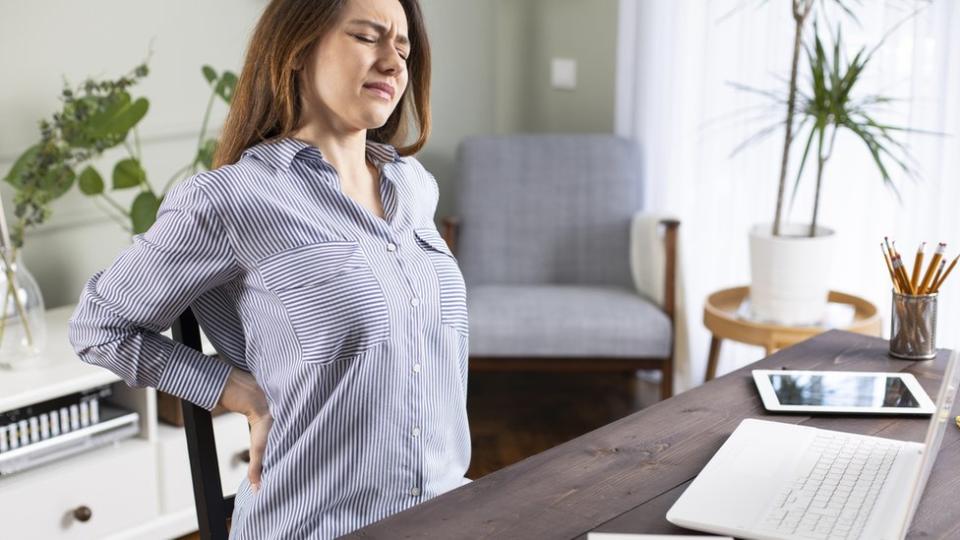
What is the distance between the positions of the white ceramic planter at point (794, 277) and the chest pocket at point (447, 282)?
1.58m

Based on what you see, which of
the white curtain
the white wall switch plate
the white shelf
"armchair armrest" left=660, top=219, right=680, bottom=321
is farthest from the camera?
the white wall switch plate

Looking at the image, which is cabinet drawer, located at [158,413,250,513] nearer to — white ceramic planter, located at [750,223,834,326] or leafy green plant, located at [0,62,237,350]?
leafy green plant, located at [0,62,237,350]

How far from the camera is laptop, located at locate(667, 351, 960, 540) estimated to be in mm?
1240

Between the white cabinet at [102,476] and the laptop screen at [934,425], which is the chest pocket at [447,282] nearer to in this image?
the laptop screen at [934,425]

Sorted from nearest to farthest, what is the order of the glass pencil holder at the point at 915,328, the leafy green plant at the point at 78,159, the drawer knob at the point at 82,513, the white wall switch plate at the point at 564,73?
the glass pencil holder at the point at 915,328
the drawer knob at the point at 82,513
the leafy green plant at the point at 78,159
the white wall switch plate at the point at 564,73

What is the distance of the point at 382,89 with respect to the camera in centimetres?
153

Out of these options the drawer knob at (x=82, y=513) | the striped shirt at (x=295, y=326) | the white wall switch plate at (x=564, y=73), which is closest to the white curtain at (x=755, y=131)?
the white wall switch plate at (x=564, y=73)

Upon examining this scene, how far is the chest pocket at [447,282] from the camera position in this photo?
161cm

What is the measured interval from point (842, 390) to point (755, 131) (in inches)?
80.5

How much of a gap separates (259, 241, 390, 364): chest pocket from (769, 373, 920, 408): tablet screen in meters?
0.60

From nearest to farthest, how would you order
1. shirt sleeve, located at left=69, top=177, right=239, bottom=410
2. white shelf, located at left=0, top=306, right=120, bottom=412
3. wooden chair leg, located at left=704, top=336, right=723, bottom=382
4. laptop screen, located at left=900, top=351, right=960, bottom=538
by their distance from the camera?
laptop screen, located at left=900, top=351, right=960, bottom=538, shirt sleeve, located at left=69, top=177, right=239, bottom=410, white shelf, located at left=0, top=306, right=120, bottom=412, wooden chair leg, located at left=704, top=336, right=723, bottom=382

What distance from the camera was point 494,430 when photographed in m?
3.53

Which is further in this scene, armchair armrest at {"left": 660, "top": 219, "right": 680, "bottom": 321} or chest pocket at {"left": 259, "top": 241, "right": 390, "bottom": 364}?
armchair armrest at {"left": 660, "top": 219, "right": 680, "bottom": 321}

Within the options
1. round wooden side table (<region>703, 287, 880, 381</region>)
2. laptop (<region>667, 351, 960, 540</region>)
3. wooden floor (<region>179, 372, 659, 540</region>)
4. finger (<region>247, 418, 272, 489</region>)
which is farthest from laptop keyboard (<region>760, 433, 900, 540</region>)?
wooden floor (<region>179, 372, 659, 540</region>)
